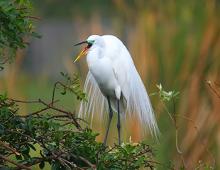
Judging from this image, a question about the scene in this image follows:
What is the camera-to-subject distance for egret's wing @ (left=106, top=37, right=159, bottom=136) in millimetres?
2554

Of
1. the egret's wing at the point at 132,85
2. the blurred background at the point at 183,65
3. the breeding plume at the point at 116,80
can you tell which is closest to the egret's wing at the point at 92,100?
the breeding plume at the point at 116,80

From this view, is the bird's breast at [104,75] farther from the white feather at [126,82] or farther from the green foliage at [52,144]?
the green foliage at [52,144]

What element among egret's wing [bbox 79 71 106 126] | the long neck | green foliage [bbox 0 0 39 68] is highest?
green foliage [bbox 0 0 39 68]

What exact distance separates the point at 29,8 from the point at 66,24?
14.5 metres

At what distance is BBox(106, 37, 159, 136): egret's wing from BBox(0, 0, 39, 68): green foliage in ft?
3.08

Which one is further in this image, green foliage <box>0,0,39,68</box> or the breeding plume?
the breeding plume

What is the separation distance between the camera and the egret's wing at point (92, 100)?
2.70 m

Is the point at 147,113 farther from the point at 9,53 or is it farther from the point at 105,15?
the point at 105,15

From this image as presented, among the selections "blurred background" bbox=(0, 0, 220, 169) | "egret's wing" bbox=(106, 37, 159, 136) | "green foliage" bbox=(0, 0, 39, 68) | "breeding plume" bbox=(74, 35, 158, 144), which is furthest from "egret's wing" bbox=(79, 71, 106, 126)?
"green foliage" bbox=(0, 0, 39, 68)

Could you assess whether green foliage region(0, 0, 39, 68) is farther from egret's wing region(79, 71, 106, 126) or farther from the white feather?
egret's wing region(79, 71, 106, 126)

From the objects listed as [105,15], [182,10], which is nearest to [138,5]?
[182,10]

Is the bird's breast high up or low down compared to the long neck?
down

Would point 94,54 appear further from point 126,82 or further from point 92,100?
point 92,100

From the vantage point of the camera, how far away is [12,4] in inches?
58.9
